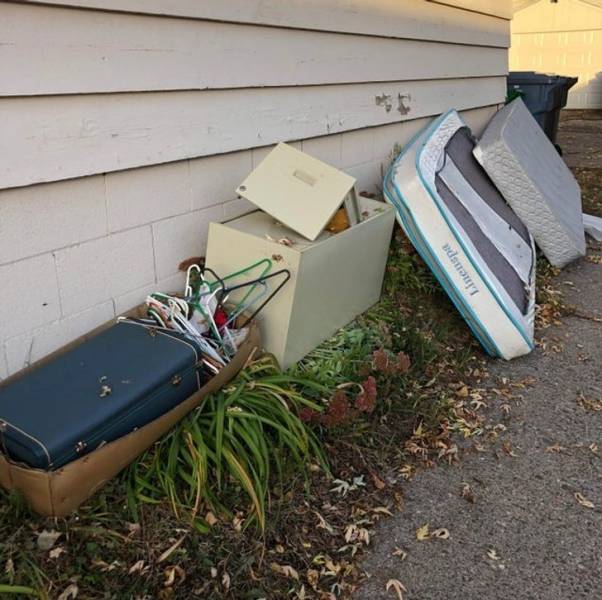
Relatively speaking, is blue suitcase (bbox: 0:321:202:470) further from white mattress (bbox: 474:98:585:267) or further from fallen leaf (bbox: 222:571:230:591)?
white mattress (bbox: 474:98:585:267)

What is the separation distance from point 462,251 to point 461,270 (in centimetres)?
9

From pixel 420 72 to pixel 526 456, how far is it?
2806mm

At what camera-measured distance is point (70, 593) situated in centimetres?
175

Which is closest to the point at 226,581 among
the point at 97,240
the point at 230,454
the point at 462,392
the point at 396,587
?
the point at 230,454

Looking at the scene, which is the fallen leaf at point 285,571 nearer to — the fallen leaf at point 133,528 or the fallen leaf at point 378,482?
the fallen leaf at point 133,528

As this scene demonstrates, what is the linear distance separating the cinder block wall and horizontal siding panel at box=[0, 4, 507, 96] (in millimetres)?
318

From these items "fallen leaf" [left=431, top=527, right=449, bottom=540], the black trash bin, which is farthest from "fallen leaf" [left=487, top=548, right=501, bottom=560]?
the black trash bin

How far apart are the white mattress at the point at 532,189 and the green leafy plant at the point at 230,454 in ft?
7.93

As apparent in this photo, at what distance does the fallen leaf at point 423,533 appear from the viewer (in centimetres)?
223

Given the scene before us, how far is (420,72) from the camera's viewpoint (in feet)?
14.9

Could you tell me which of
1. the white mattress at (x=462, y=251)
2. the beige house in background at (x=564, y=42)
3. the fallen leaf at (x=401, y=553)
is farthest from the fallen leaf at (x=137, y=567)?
the beige house in background at (x=564, y=42)

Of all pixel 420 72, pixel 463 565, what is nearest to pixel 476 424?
pixel 463 565

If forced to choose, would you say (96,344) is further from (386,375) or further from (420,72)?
(420,72)

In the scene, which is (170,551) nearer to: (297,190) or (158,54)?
(297,190)
